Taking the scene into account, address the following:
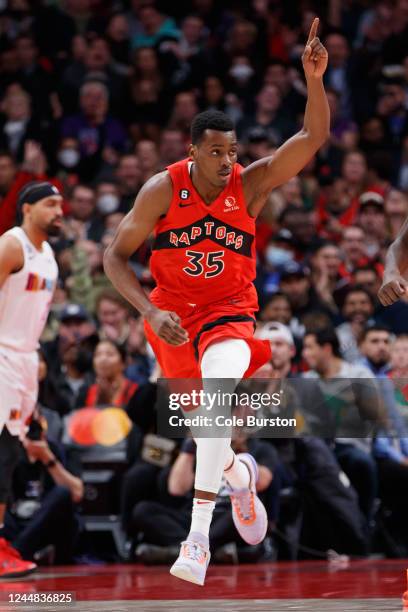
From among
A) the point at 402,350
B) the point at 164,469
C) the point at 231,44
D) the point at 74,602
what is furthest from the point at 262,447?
the point at 231,44

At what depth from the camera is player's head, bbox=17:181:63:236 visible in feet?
24.8

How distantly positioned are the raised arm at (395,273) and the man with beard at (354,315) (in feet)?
14.5

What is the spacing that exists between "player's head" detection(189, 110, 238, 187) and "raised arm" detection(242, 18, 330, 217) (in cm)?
17

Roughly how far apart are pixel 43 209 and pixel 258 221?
175 inches

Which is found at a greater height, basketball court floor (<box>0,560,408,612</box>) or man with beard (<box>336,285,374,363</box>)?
man with beard (<box>336,285,374,363</box>)

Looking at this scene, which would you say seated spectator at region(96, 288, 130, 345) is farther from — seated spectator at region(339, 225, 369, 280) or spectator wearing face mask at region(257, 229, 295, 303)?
seated spectator at region(339, 225, 369, 280)

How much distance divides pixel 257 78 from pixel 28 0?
3137 millimetres

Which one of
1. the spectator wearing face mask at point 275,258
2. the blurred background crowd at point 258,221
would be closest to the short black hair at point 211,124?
the blurred background crowd at point 258,221

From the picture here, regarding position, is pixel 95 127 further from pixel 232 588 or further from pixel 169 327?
pixel 169 327

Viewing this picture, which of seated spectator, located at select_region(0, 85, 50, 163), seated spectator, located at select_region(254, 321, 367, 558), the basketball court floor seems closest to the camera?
the basketball court floor

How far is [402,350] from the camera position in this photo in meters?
8.91

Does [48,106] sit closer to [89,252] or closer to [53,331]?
[89,252]

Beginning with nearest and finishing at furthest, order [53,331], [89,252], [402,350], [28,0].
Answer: [402,350]
[53,331]
[89,252]
[28,0]

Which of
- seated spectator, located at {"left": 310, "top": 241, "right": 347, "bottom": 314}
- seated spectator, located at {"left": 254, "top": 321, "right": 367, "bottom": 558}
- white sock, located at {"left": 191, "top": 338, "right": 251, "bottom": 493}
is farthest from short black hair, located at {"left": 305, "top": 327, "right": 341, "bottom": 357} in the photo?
white sock, located at {"left": 191, "top": 338, "right": 251, "bottom": 493}
